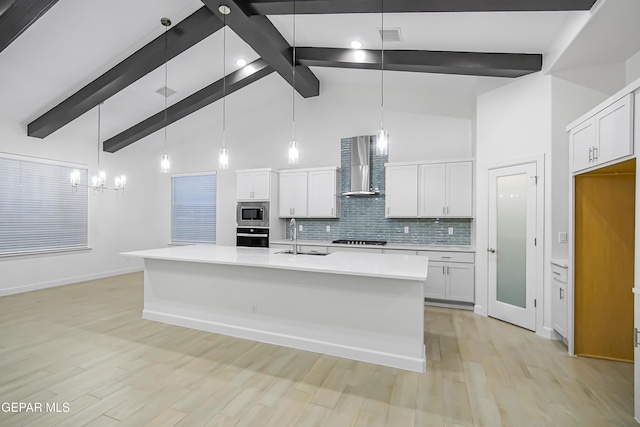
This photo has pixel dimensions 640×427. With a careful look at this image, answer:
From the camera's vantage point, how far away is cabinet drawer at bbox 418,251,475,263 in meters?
4.60

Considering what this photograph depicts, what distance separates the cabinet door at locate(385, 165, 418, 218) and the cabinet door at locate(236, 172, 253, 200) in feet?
8.68

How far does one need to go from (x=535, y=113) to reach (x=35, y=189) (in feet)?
25.9

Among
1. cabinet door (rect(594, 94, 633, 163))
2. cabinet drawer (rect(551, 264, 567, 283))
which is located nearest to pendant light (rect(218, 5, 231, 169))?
cabinet door (rect(594, 94, 633, 163))

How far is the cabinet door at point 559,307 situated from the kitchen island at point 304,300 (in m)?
1.52

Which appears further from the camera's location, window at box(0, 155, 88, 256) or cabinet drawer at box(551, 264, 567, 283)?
window at box(0, 155, 88, 256)

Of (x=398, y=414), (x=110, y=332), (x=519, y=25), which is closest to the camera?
(x=398, y=414)

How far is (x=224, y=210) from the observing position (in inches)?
285

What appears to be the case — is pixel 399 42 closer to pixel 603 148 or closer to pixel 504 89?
pixel 504 89

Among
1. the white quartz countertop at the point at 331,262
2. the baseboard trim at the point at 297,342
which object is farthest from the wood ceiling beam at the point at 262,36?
the baseboard trim at the point at 297,342

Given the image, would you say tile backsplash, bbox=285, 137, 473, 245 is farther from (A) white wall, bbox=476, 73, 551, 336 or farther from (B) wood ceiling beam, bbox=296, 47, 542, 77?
(B) wood ceiling beam, bbox=296, 47, 542, 77

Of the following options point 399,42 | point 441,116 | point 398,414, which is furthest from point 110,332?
point 441,116

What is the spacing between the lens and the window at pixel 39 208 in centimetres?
537

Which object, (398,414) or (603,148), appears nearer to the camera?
(398,414)

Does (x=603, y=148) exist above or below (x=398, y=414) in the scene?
above
